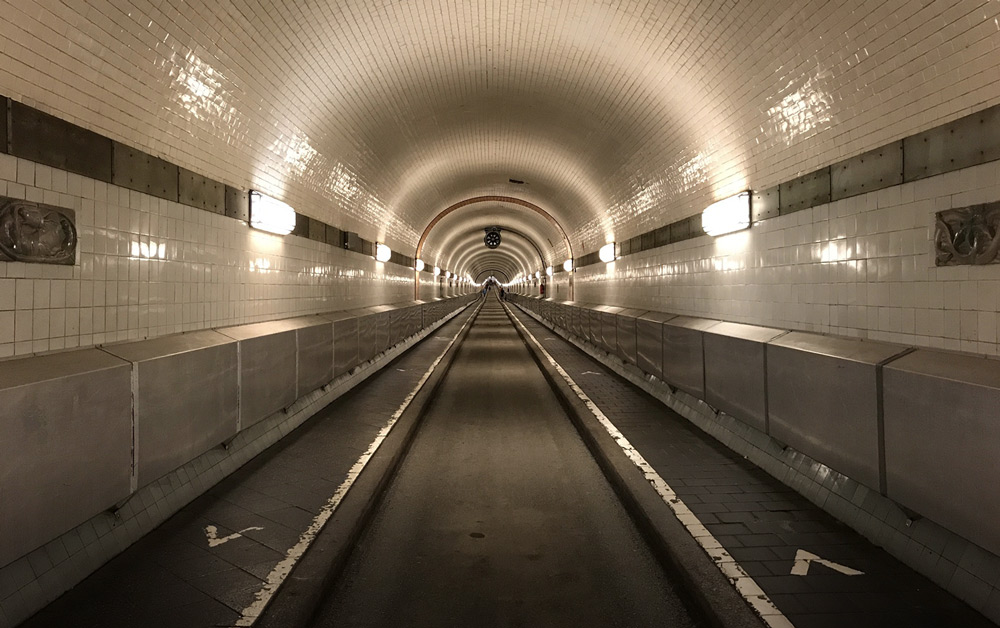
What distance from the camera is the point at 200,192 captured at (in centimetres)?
557

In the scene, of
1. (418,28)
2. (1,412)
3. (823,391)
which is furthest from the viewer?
(418,28)

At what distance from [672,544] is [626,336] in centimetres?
711

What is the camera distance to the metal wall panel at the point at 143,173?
4.34 meters

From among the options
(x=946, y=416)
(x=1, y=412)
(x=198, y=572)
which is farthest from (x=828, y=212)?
(x=1, y=412)

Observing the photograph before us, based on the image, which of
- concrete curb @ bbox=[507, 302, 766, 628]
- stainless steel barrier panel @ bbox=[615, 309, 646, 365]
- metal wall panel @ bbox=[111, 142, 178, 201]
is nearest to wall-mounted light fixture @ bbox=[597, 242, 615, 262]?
stainless steel barrier panel @ bbox=[615, 309, 646, 365]

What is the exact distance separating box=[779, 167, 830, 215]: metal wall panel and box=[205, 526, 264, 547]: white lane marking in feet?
18.3

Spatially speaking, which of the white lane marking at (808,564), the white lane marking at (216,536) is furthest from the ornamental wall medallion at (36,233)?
the white lane marking at (808,564)

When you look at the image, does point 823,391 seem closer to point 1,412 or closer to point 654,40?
point 654,40

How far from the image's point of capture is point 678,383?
7680 millimetres

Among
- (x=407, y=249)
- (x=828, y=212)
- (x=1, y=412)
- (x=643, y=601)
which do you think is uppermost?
(x=407, y=249)

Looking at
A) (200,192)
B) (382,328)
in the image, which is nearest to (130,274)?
(200,192)

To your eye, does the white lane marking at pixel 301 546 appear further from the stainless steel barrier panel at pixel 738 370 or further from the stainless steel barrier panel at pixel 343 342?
the stainless steel barrier panel at pixel 738 370

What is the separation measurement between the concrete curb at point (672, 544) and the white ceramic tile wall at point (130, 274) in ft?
13.9

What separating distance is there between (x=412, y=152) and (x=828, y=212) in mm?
8957
